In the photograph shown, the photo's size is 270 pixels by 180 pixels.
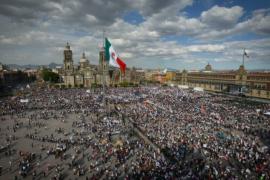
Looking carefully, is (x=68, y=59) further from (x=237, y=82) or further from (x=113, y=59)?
(x=113, y=59)

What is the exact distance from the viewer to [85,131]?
2412 centimetres

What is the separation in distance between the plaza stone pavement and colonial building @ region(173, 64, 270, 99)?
29.8 metres

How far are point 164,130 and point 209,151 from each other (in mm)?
6477

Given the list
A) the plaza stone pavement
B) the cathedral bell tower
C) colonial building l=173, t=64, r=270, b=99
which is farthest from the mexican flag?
the cathedral bell tower

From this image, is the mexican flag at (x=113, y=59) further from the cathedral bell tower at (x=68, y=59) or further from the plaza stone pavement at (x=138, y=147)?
the cathedral bell tower at (x=68, y=59)

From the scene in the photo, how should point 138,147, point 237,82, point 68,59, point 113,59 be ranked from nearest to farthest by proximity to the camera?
point 113,59, point 138,147, point 237,82, point 68,59

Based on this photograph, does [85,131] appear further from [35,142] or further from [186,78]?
[186,78]

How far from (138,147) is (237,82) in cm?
5956

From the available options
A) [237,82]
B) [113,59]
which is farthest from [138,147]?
[237,82]

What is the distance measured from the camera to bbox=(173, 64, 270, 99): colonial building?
184ft

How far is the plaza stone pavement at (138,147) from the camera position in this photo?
14.6 m

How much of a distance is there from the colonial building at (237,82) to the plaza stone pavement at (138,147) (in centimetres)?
2977

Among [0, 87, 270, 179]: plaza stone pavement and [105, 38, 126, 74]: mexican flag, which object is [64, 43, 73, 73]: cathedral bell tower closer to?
[0, 87, 270, 179]: plaza stone pavement

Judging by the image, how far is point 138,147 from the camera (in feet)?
62.8
